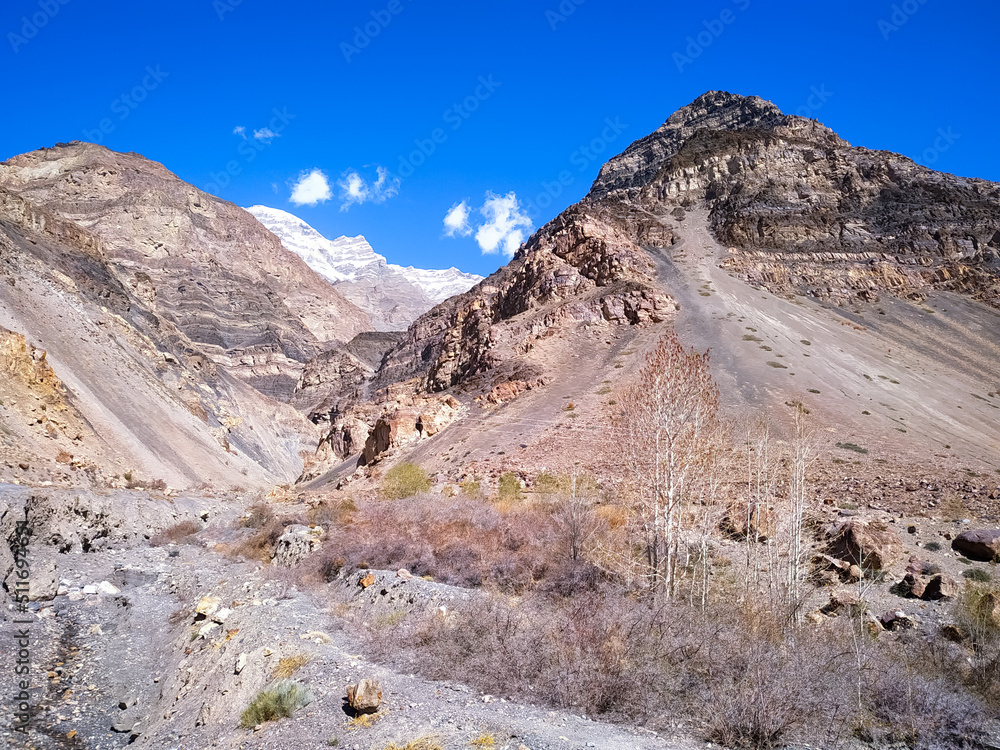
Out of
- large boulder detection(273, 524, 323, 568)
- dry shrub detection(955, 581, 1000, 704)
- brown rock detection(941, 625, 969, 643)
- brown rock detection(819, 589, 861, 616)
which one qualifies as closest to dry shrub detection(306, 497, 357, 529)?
large boulder detection(273, 524, 323, 568)

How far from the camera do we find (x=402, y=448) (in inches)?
1200

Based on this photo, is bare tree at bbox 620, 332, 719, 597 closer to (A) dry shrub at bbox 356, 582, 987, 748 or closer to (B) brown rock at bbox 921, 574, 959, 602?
(A) dry shrub at bbox 356, 582, 987, 748

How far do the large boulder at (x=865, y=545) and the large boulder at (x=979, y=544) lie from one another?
1.02 metres

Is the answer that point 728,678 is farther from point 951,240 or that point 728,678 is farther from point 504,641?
point 951,240

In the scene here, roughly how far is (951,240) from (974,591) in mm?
65053

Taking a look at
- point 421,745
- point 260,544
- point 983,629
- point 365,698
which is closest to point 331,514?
point 260,544

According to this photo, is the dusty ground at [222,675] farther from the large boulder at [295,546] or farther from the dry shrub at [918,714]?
the dry shrub at [918,714]

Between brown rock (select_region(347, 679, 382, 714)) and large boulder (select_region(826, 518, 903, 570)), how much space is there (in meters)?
8.28

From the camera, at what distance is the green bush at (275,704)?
5.98m

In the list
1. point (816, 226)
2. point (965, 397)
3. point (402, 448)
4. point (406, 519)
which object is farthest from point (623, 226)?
point (406, 519)

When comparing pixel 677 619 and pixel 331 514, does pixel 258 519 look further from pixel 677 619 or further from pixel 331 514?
pixel 677 619

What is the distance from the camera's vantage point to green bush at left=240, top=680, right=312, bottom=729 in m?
5.98

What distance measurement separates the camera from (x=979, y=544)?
1030 centimetres

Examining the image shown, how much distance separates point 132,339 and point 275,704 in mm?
44081
